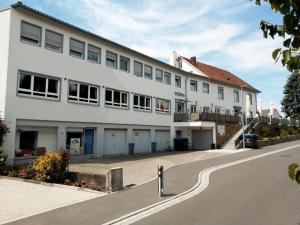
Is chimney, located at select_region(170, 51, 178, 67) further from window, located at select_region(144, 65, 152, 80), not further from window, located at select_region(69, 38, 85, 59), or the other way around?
window, located at select_region(69, 38, 85, 59)

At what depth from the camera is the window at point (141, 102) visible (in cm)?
2881

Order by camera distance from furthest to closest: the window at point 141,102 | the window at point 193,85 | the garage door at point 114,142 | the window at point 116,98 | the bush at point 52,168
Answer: the window at point 193,85
the window at point 141,102
the window at point 116,98
the garage door at point 114,142
the bush at point 52,168

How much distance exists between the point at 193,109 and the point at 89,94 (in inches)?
663

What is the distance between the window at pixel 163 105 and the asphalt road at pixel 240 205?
58.5 feet

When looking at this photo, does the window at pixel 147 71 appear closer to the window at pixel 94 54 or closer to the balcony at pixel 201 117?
the balcony at pixel 201 117

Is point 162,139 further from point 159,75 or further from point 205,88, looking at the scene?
point 205,88

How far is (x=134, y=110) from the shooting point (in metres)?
28.5

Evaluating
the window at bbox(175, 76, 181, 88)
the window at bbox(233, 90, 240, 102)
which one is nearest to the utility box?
the window at bbox(175, 76, 181, 88)

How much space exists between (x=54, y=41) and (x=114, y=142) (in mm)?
9132

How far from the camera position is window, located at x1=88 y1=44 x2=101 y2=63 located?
79.0ft

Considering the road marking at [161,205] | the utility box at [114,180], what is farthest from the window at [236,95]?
the utility box at [114,180]

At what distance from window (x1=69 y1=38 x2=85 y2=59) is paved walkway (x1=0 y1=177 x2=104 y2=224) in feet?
37.4

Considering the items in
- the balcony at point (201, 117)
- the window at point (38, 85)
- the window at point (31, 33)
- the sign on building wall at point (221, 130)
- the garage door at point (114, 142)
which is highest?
the window at point (31, 33)

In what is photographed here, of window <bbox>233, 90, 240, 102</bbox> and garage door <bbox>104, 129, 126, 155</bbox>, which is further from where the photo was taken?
window <bbox>233, 90, 240, 102</bbox>
